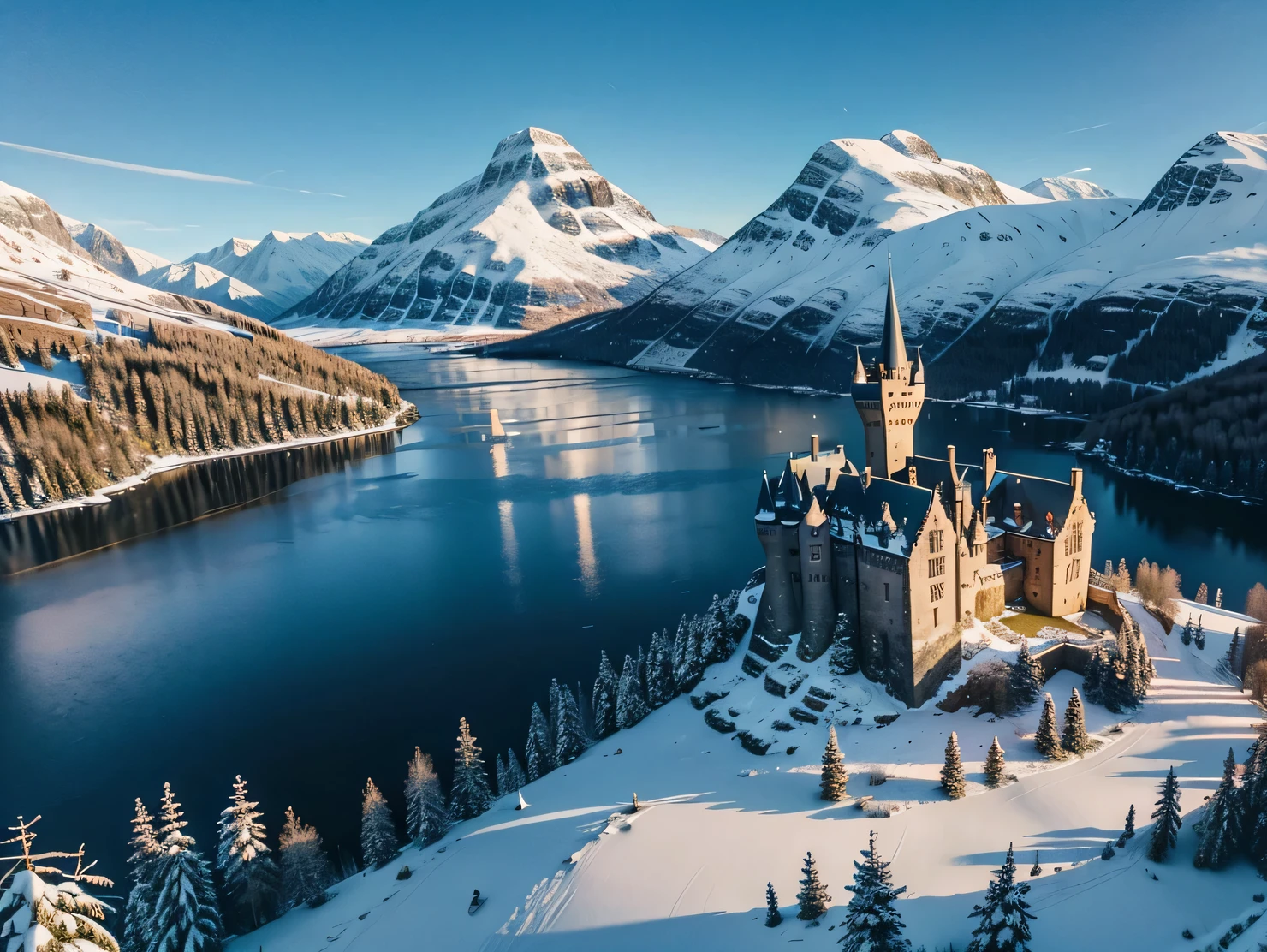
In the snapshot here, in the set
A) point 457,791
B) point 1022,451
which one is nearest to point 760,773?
point 457,791

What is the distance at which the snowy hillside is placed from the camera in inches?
1123

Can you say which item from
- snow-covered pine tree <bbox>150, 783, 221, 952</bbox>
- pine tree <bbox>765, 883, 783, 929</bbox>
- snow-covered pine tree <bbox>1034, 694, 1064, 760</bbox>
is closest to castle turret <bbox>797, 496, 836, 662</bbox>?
Result: snow-covered pine tree <bbox>1034, 694, 1064, 760</bbox>

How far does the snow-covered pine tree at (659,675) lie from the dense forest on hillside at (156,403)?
110 m

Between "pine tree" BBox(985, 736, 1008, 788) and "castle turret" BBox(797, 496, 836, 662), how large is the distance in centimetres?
1378

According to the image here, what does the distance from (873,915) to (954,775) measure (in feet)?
43.9

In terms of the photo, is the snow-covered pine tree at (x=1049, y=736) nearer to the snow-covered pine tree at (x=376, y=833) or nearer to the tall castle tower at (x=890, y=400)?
the tall castle tower at (x=890, y=400)

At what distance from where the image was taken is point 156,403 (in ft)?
470

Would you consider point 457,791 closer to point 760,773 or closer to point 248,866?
point 248,866

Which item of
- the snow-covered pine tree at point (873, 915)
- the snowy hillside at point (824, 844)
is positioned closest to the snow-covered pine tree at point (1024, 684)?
the snowy hillside at point (824, 844)

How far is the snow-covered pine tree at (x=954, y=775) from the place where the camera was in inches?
1419

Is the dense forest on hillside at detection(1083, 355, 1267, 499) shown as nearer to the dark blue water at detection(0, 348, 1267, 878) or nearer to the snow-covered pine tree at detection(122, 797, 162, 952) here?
the dark blue water at detection(0, 348, 1267, 878)

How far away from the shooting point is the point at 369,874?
1478 inches

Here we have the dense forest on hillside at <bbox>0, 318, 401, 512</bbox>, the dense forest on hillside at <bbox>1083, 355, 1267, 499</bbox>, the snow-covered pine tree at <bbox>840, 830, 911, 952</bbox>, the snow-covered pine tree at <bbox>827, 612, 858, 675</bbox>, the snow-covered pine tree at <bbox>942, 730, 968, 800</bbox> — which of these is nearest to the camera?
→ the snow-covered pine tree at <bbox>840, 830, 911, 952</bbox>

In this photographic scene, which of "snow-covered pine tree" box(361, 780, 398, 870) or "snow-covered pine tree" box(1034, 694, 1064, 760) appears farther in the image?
"snow-covered pine tree" box(361, 780, 398, 870)
